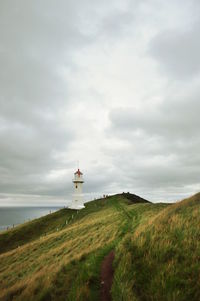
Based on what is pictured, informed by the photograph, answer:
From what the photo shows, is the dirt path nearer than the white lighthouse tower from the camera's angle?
Yes

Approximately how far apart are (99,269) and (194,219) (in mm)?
6949

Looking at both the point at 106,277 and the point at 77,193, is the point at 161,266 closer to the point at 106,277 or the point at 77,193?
the point at 106,277

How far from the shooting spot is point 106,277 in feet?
29.8

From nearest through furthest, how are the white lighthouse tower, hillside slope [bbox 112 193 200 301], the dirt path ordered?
1. hillside slope [bbox 112 193 200 301]
2. the dirt path
3. the white lighthouse tower

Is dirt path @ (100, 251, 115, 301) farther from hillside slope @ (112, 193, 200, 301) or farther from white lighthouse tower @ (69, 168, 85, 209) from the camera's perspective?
white lighthouse tower @ (69, 168, 85, 209)

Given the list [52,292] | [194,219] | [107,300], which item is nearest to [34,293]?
[52,292]

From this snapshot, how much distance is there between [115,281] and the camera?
816cm

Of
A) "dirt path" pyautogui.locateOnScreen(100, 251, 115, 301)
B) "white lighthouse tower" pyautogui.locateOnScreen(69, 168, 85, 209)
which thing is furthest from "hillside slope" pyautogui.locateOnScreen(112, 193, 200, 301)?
"white lighthouse tower" pyautogui.locateOnScreen(69, 168, 85, 209)

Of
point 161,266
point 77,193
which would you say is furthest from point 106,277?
point 77,193

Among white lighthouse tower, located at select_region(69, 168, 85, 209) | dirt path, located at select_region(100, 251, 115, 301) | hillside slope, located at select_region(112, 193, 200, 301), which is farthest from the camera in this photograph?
white lighthouse tower, located at select_region(69, 168, 85, 209)

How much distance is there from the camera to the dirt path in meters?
7.63

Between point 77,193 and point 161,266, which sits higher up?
point 77,193

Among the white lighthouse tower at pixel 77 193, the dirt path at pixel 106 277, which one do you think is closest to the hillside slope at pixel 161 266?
the dirt path at pixel 106 277

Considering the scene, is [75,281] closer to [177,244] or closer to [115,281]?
[115,281]
